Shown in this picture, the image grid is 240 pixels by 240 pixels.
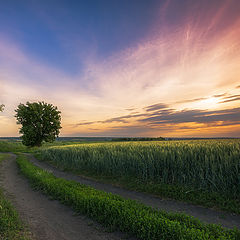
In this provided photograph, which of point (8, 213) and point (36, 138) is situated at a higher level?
point (36, 138)

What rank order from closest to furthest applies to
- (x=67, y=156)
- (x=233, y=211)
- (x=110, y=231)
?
(x=110, y=231) → (x=233, y=211) → (x=67, y=156)

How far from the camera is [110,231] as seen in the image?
15.5 ft

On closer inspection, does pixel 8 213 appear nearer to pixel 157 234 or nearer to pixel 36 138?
pixel 157 234

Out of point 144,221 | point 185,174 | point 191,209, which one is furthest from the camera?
point 185,174

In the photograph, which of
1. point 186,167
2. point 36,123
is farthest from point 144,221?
point 36,123

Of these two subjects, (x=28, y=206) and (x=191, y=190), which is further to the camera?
(x=191, y=190)

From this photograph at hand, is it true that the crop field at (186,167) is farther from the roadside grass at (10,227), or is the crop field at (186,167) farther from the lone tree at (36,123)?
the lone tree at (36,123)

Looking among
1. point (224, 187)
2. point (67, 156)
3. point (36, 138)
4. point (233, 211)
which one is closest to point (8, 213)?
point (233, 211)

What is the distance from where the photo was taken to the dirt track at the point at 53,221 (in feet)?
15.1

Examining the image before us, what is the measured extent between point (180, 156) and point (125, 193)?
374 centimetres

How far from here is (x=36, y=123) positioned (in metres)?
44.9

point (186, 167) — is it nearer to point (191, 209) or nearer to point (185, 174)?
point (185, 174)

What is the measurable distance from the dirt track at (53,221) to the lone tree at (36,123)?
40207 millimetres

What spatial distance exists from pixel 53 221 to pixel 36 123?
44431 mm
